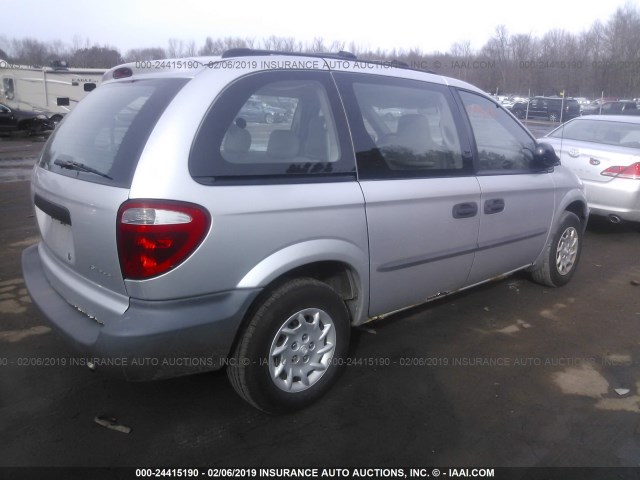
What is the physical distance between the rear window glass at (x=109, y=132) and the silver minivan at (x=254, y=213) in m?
0.01

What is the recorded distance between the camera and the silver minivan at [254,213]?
91.1 inches

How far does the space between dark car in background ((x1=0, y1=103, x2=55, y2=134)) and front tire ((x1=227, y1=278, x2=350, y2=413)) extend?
19.5 meters

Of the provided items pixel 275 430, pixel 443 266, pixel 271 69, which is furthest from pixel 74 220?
pixel 443 266

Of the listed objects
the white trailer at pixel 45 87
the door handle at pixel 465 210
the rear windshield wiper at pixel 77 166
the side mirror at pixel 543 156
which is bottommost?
the door handle at pixel 465 210

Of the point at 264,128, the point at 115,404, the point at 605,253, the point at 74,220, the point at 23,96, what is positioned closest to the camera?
the point at 74,220

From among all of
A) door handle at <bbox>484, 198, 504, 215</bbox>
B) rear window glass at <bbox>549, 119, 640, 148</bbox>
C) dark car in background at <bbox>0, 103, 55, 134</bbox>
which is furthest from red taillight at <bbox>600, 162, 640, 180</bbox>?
dark car in background at <bbox>0, 103, 55, 134</bbox>

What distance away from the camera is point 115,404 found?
2.94 m

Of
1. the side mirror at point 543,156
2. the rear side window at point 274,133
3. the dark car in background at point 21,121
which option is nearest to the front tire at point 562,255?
the side mirror at point 543,156

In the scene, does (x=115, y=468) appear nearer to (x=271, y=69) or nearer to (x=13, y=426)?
(x=13, y=426)

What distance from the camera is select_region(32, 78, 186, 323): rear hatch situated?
7.75 ft

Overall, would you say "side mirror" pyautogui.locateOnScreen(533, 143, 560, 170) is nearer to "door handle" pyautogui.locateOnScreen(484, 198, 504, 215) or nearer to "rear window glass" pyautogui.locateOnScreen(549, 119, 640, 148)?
"door handle" pyautogui.locateOnScreen(484, 198, 504, 215)

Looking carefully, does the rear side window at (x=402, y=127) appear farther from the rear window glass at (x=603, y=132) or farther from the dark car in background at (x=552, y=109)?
the dark car in background at (x=552, y=109)

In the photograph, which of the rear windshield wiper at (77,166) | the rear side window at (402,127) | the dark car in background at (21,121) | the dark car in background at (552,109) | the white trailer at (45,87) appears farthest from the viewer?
the dark car in background at (552,109)

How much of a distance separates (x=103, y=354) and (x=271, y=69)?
1602mm
